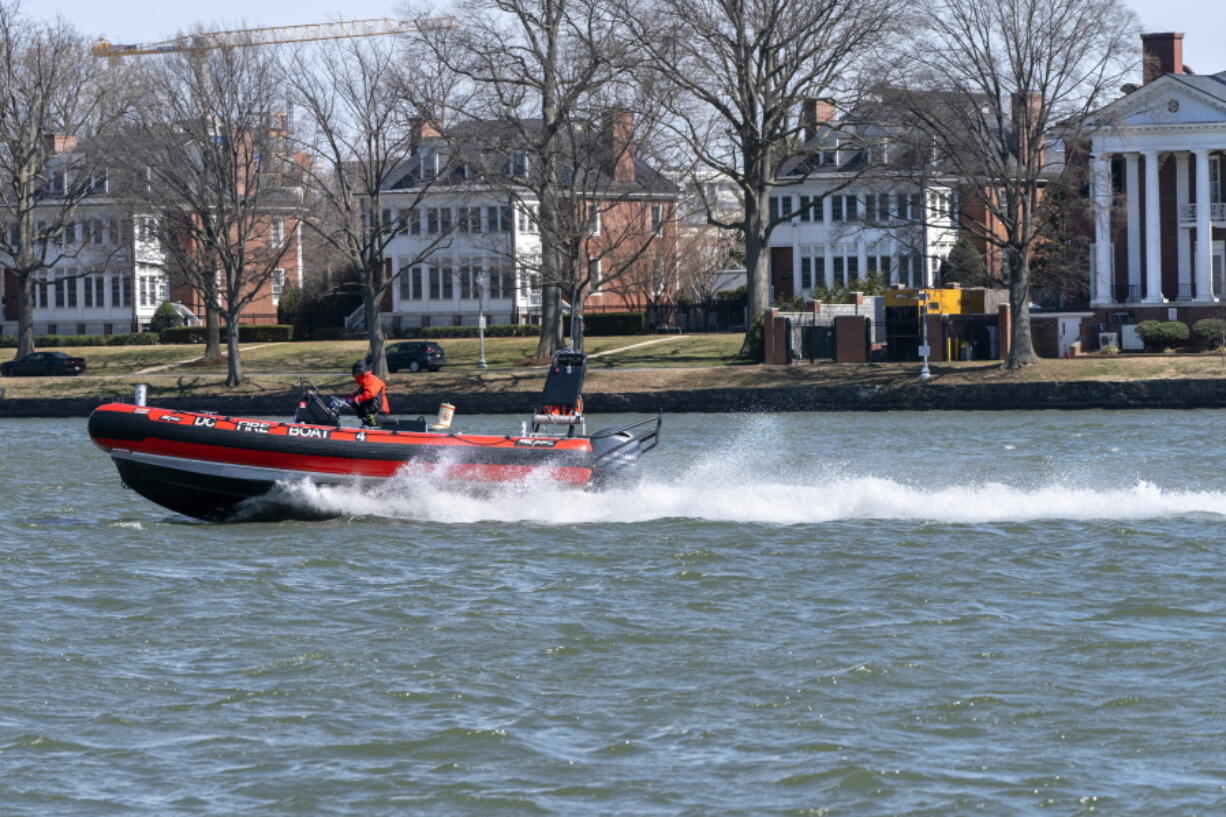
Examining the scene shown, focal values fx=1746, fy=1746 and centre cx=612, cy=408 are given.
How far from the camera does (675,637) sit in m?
15.9

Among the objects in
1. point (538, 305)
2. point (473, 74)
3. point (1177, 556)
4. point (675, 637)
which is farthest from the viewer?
point (538, 305)

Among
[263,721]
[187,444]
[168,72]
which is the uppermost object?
[168,72]

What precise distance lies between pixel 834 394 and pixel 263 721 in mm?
37297

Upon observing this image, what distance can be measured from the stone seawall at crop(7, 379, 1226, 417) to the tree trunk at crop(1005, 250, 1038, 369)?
2313 millimetres

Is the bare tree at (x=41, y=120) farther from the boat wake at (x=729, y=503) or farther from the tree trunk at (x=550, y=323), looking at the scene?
the boat wake at (x=729, y=503)

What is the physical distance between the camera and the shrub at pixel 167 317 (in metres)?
78.4

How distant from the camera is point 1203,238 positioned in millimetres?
58344

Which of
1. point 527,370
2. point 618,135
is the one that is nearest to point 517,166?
point 618,135

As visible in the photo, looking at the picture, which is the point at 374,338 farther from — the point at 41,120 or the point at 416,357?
the point at 41,120

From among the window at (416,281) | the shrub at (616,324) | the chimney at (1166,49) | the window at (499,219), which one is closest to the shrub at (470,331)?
the shrub at (616,324)

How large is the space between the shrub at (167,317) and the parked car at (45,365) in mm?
13366

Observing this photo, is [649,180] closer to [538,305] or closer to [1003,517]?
[538,305]

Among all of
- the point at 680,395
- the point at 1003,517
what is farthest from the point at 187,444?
the point at 680,395

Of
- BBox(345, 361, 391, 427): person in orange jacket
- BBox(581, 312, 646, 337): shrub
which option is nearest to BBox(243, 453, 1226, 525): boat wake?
BBox(345, 361, 391, 427): person in orange jacket
